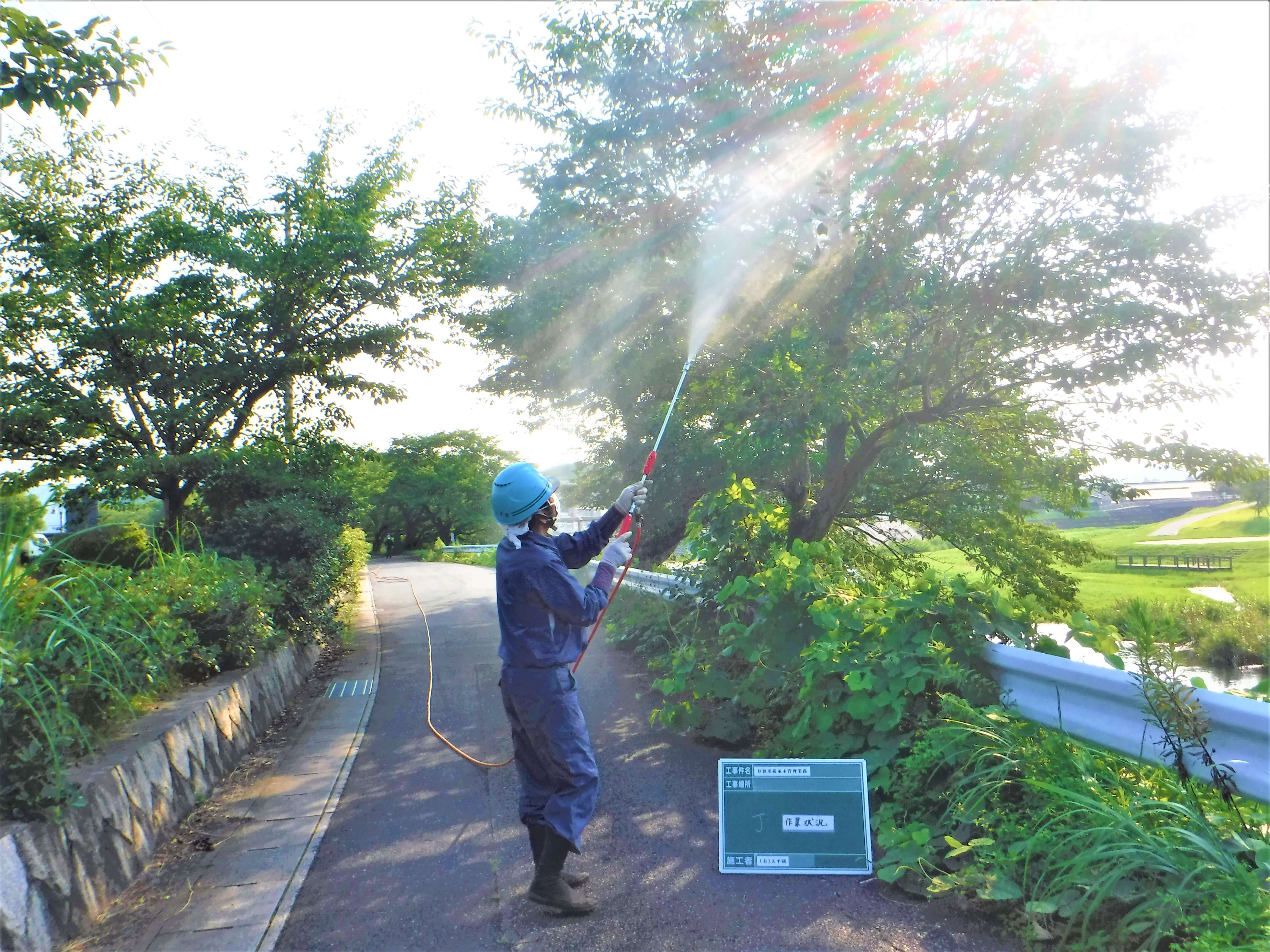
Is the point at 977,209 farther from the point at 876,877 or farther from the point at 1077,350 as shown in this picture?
the point at 876,877

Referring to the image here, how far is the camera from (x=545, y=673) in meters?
4.00

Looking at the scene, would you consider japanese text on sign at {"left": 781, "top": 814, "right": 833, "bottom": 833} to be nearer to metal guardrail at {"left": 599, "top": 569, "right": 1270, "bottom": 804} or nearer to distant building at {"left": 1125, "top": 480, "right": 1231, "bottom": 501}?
metal guardrail at {"left": 599, "top": 569, "right": 1270, "bottom": 804}

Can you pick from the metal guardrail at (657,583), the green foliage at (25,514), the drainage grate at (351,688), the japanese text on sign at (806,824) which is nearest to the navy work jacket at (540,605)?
the japanese text on sign at (806,824)

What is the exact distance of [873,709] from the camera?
4.61m

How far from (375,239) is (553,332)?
129 inches

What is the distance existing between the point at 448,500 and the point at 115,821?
168ft

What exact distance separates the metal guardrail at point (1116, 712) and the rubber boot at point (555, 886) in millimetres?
2349

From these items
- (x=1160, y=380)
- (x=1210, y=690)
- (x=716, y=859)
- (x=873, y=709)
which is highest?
(x=1160, y=380)

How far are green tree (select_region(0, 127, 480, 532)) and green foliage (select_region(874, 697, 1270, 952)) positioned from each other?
9873 mm

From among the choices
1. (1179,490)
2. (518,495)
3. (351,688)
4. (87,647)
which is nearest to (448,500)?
(351,688)

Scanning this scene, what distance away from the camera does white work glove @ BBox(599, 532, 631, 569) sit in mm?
4141

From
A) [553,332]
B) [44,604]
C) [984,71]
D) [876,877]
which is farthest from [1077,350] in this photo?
[44,604]

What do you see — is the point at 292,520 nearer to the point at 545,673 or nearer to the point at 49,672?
the point at 49,672

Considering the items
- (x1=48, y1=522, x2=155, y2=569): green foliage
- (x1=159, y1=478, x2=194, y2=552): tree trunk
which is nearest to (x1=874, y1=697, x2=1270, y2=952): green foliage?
(x1=48, y1=522, x2=155, y2=569): green foliage
